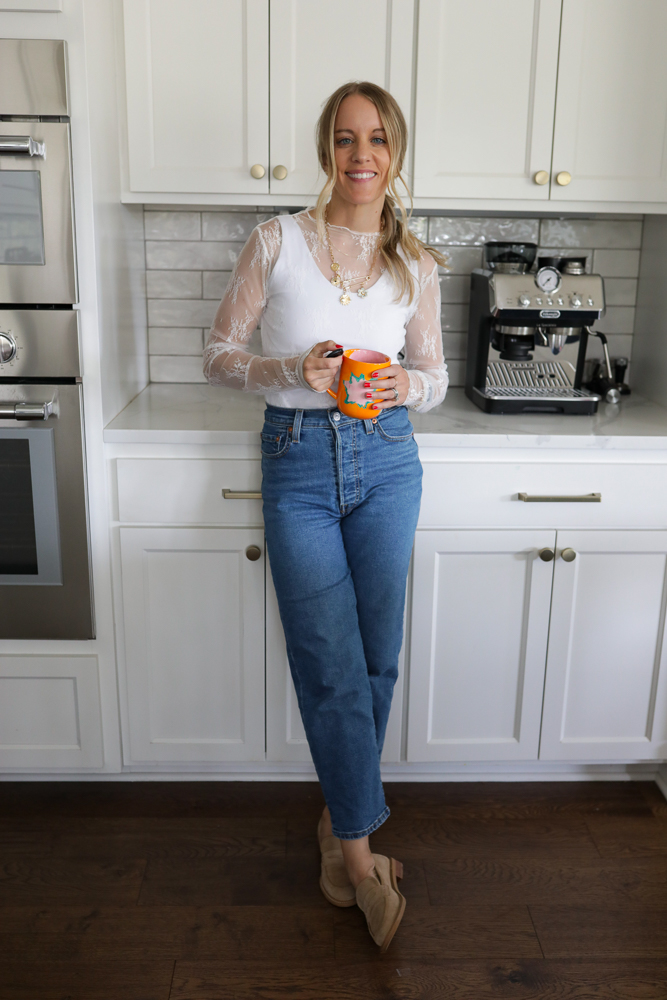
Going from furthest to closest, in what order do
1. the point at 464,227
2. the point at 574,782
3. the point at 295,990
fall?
the point at 464,227 → the point at 574,782 → the point at 295,990

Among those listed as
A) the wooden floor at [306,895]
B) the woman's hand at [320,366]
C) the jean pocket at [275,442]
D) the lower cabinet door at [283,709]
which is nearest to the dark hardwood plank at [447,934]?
the wooden floor at [306,895]

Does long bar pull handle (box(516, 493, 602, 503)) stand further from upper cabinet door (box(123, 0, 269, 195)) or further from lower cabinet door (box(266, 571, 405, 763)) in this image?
upper cabinet door (box(123, 0, 269, 195))

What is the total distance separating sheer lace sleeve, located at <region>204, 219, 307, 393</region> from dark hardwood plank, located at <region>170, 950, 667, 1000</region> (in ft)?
3.63

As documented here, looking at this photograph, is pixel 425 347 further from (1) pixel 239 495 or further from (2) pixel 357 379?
(1) pixel 239 495

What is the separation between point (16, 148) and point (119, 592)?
975 mm

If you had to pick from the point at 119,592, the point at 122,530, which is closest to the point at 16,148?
the point at 122,530

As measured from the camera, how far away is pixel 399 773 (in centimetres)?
217

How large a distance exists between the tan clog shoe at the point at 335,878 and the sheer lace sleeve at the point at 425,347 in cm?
97

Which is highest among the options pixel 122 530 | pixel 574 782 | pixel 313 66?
pixel 313 66

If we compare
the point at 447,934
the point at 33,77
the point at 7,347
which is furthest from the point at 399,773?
the point at 33,77

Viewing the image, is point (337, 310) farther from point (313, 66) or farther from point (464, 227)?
point (464, 227)

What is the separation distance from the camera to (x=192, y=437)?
1857mm

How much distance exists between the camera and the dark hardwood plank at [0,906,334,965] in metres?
1.59

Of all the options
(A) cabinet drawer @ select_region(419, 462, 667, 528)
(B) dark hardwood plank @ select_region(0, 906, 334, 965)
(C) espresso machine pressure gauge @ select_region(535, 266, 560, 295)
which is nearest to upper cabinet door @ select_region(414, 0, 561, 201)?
(C) espresso machine pressure gauge @ select_region(535, 266, 560, 295)
